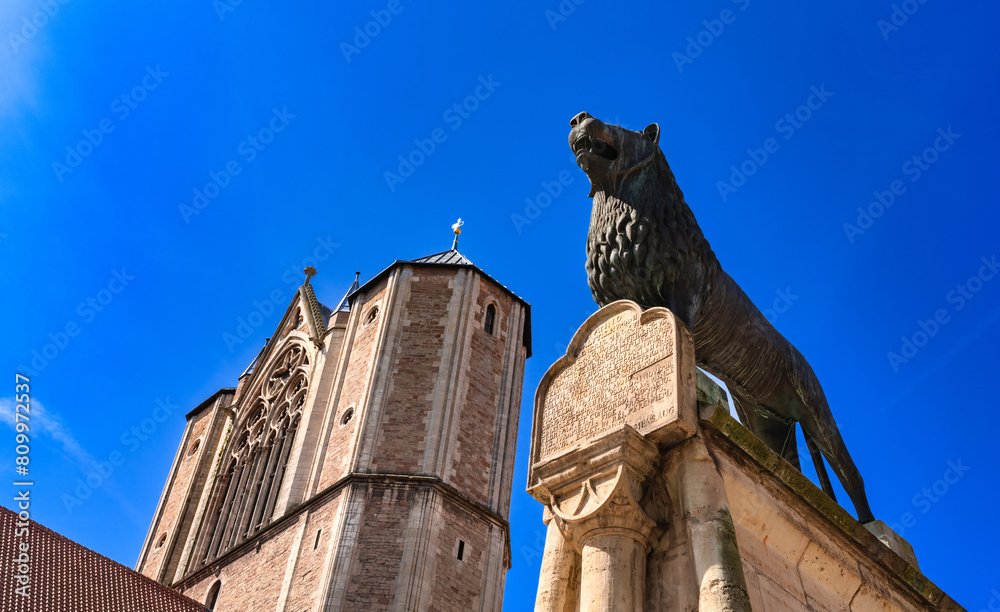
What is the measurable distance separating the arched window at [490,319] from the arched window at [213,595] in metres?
9.23

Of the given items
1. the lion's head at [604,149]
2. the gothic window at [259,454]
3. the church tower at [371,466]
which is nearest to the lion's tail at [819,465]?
the lion's head at [604,149]

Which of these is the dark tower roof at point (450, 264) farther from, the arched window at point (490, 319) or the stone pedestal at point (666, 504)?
the stone pedestal at point (666, 504)

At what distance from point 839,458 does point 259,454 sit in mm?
24356

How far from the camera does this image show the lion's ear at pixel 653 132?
17.0ft

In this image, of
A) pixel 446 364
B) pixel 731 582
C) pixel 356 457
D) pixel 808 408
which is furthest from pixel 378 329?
pixel 731 582

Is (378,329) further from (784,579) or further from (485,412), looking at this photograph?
(784,579)

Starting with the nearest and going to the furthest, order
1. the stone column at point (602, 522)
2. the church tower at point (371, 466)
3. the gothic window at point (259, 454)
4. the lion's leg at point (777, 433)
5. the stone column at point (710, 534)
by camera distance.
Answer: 1. the stone column at point (710, 534)
2. the stone column at point (602, 522)
3. the lion's leg at point (777, 433)
4. the church tower at point (371, 466)
5. the gothic window at point (259, 454)

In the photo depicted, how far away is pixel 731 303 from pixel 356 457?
18.0 m

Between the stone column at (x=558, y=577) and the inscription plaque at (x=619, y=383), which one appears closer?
the stone column at (x=558, y=577)

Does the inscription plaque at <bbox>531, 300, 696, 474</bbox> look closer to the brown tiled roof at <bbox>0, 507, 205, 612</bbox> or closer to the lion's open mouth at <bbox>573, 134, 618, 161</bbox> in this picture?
the lion's open mouth at <bbox>573, 134, 618, 161</bbox>

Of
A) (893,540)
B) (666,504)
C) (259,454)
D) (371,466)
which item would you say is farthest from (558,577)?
(259,454)

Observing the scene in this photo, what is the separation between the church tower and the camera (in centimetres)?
2033

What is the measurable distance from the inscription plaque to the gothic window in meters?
20.4

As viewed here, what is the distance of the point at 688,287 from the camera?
4.75 m
